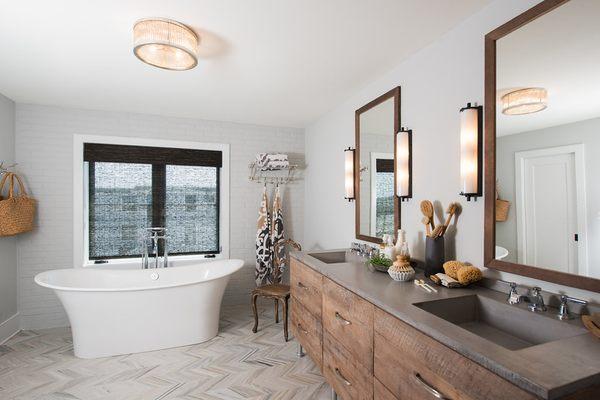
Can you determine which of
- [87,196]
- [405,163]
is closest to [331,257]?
[405,163]

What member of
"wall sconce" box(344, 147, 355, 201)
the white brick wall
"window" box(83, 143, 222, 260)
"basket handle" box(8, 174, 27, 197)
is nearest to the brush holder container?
"wall sconce" box(344, 147, 355, 201)

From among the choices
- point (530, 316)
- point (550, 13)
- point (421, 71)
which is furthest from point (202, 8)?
point (530, 316)

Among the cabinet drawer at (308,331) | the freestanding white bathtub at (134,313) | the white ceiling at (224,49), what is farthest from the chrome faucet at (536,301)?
the freestanding white bathtub at (134,313)

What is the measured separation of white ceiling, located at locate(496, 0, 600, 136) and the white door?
0.51 ft

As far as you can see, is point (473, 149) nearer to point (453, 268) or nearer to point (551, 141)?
point (551, 141)

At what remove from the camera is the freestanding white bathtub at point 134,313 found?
2730mm

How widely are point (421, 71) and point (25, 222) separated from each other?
3897 mm

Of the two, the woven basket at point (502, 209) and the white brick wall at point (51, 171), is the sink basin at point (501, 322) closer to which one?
the woven basket at point (502, 209)

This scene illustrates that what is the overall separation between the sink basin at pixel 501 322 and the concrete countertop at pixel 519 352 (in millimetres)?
30

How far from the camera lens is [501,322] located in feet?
4.72

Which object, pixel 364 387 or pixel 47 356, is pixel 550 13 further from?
pixel 47 356

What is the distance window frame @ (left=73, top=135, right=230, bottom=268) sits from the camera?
11.6 ft

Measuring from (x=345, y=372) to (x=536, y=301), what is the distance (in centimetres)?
106

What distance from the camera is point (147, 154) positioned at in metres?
3.79
